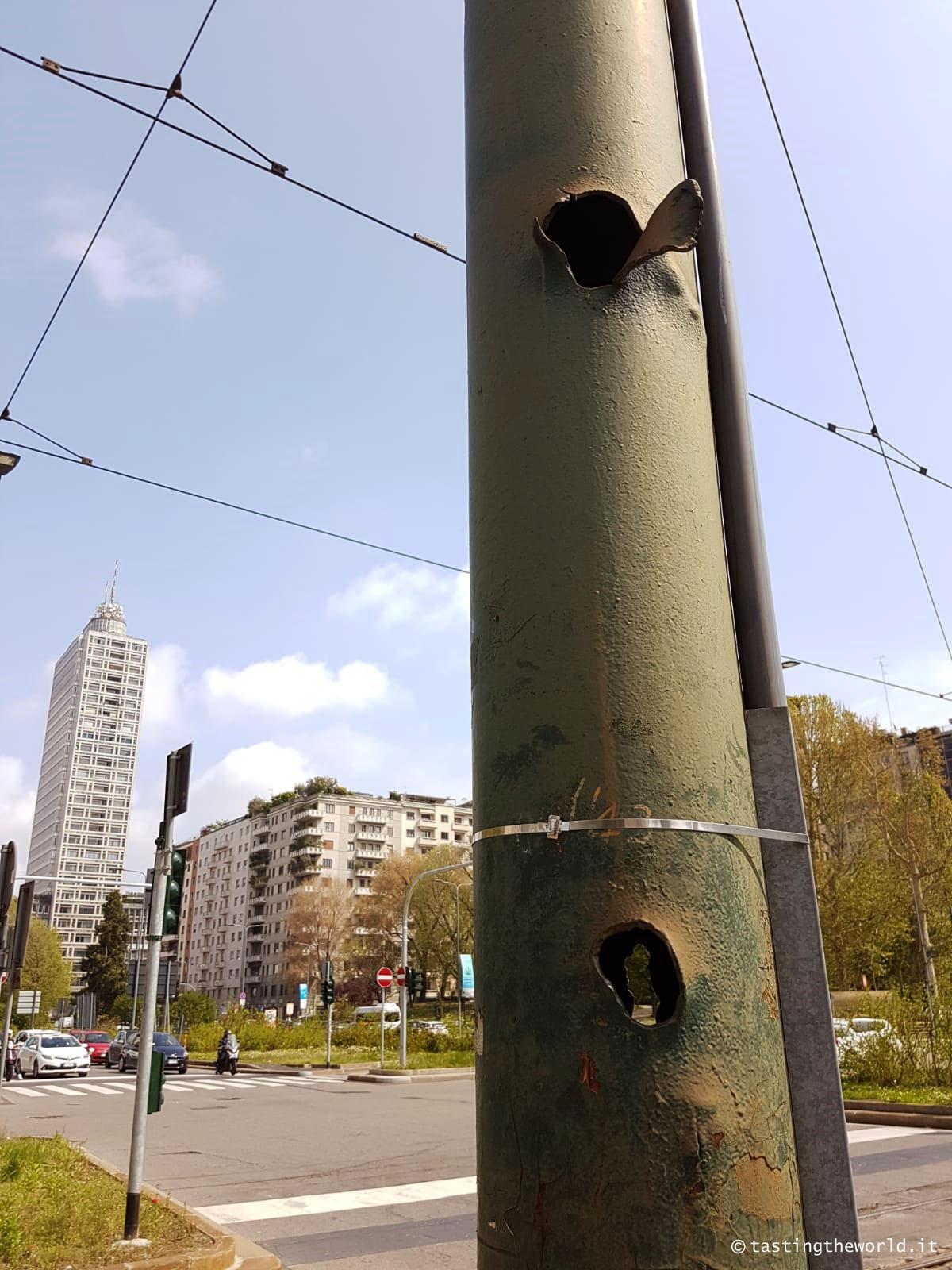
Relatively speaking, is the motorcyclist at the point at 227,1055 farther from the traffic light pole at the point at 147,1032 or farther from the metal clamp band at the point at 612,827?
the metal clamp band at the point at 612,827

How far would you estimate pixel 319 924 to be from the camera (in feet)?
261

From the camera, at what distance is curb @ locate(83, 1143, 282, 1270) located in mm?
5945

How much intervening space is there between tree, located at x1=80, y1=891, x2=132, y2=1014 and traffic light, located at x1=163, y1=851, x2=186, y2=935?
90937 mm

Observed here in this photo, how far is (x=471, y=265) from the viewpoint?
195 centimetres

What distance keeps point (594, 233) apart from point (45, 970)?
304 ft

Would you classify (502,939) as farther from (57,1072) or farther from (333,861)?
(333,861)

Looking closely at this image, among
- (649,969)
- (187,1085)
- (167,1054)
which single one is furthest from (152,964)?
(167,1054)

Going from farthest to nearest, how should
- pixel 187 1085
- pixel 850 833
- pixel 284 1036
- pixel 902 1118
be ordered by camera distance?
pixel 284 1036, pixel 850 833, pixel 187 1085, pixel 902 1118

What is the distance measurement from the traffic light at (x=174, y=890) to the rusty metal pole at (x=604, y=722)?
702cm

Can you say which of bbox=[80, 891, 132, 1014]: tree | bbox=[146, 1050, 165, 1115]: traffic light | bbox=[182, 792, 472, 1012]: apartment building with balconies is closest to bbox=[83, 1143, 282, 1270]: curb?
bbox=[146, 1050, 165, 1115]: traffic light

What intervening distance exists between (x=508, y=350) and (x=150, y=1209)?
772 centimetres

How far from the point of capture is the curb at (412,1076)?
2419 centimetres

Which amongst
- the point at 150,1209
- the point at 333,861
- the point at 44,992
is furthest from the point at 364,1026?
the point at 333,861

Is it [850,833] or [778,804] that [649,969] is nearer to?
[778,804]
